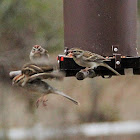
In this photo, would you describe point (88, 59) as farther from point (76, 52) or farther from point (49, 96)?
point (49, 96)

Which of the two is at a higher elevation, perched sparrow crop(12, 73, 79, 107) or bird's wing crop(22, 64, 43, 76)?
bird's wing crop(22, 64, 43, 76)

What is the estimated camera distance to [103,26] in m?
5.26

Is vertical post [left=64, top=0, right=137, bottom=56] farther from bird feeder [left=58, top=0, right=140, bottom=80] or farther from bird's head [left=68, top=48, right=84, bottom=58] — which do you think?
bird's head [left=68, top=48, right=84, bottom=58]

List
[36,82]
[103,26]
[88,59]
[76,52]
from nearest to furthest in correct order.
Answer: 1. [36,82]
2. [88,59]
3. [76,52]
4. [103,26]

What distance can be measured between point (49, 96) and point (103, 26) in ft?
11.7

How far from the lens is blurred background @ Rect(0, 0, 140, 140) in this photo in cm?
797

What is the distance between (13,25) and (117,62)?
3.24 metres

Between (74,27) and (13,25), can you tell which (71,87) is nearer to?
(13,25)

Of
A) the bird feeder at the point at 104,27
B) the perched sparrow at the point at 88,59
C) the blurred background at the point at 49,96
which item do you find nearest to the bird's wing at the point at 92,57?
the perched sparrow at the point at 88,59

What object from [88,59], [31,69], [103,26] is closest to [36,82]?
[31,69]

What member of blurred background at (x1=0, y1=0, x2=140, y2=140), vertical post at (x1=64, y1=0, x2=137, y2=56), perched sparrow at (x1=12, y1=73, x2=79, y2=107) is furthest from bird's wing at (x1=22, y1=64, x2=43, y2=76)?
blurred background at (x1=0, y1=0, x2=140, y2=140)

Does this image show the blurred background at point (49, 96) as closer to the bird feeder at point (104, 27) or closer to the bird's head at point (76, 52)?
the bird feeder at point (104, 27)

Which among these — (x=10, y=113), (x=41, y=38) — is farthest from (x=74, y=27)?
(x=10, y=113)

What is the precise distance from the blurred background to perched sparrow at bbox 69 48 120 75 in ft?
7.13
